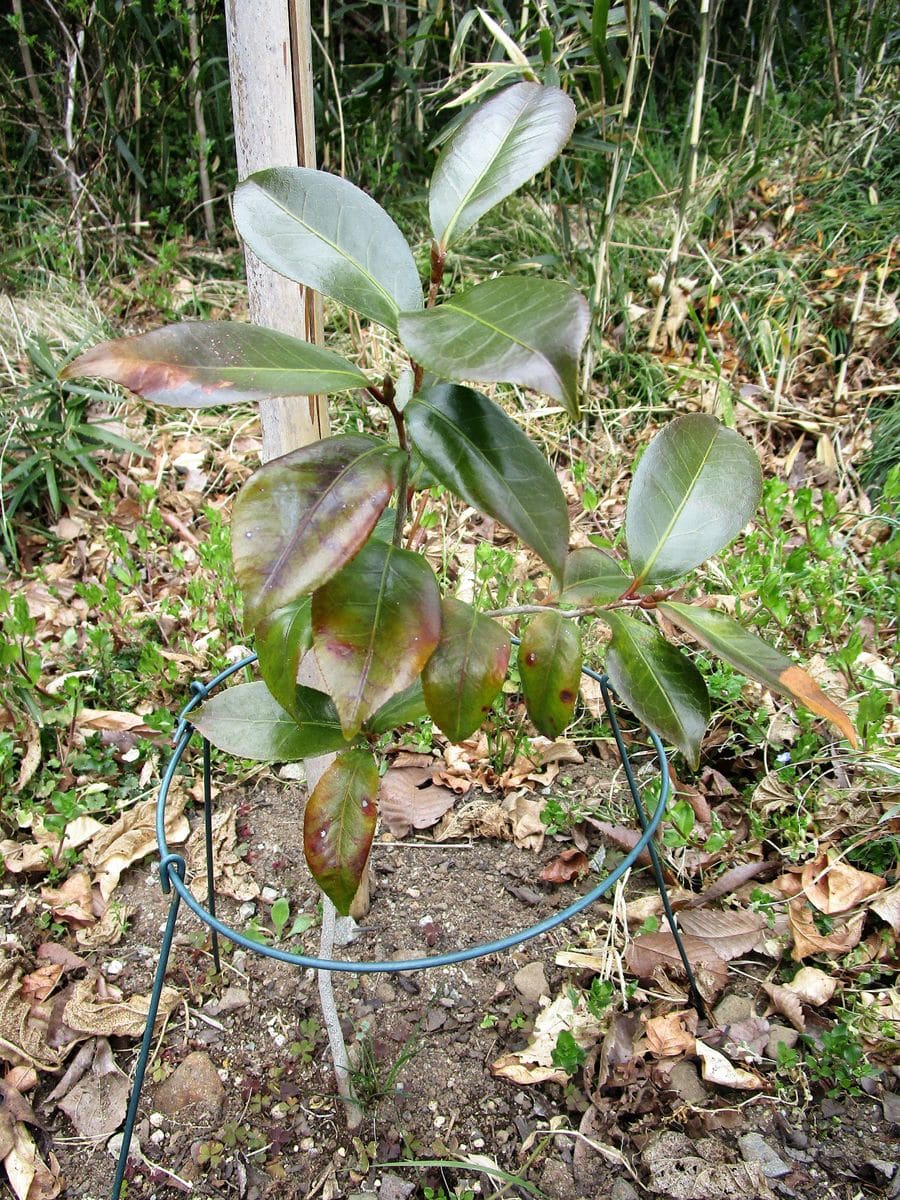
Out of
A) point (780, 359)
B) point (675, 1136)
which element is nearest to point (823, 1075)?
point (675, 1136)

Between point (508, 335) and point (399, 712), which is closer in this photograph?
point (508, 335)

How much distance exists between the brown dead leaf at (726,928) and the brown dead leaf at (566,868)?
188mm

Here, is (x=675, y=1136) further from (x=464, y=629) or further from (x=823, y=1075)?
(x=464, y=629)

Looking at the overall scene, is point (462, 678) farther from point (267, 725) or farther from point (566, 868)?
point (566, 868)

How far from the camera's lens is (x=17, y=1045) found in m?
1.41

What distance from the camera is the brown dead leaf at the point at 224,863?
163 centimetres

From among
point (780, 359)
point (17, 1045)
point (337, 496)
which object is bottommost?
point (17, 1045)

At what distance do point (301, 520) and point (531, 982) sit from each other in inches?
41.4

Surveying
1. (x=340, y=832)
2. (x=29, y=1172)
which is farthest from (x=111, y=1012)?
(x=340, y=832)

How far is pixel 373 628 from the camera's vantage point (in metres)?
0.78

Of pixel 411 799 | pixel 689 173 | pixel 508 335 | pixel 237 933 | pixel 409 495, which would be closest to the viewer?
pixel 508 335

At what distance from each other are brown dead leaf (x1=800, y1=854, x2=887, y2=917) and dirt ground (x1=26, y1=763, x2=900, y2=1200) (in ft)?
0.53

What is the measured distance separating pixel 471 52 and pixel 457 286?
945 mm

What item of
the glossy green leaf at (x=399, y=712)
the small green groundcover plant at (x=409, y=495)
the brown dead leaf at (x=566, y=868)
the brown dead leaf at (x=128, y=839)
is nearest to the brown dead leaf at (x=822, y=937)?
the brown dead leaf at (x=566, y=868)
